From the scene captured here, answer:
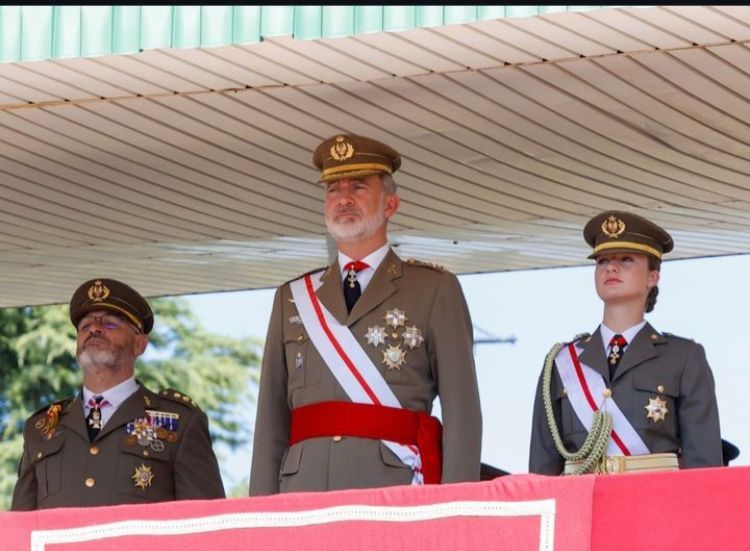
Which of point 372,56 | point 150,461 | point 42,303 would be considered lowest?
point 150,461

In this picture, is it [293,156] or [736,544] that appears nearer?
[736,544]

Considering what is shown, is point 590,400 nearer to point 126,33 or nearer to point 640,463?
point 640,463

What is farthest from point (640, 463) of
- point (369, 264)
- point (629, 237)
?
point (369, 264)

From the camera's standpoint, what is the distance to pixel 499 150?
7609mm

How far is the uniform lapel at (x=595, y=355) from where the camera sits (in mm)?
6055

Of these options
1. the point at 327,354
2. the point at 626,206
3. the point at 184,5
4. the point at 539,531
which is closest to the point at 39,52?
the point at 184,5

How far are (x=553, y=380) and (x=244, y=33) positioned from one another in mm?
1537

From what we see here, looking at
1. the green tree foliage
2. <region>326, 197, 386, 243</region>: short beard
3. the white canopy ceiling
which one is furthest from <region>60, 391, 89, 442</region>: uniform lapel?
the green tree foliage

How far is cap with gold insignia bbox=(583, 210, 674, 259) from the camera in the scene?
621 centimetres

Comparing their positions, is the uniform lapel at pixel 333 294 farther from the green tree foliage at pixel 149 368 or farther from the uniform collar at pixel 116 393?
the green tree foliage at pixel 149 368

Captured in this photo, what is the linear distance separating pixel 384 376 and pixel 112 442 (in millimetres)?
1476

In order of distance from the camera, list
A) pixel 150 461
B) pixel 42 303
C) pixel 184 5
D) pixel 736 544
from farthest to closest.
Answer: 1. pixel 42 303
2. pixel 150 461
3. pixel 184 5
4. pixel 736 544

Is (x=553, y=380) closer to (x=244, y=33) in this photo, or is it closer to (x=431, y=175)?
(x=244, y=33)

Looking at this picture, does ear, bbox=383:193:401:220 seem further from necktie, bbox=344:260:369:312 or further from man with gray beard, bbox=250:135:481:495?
necktie, bbox=344:260:369:312
